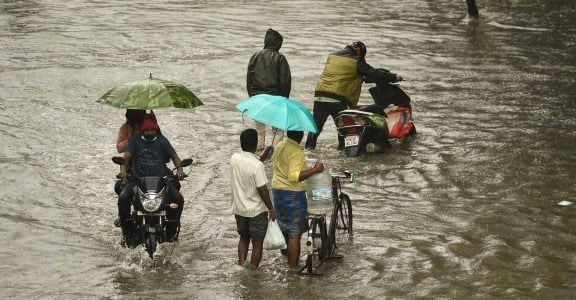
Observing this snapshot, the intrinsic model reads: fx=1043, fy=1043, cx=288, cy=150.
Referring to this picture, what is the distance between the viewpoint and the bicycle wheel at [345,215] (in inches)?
447

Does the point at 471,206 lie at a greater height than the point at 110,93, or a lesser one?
lesser

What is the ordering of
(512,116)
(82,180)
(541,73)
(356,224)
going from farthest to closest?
(541,73) < (512,116) < (82,180) < (356,224)

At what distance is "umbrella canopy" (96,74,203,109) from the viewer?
421 inches

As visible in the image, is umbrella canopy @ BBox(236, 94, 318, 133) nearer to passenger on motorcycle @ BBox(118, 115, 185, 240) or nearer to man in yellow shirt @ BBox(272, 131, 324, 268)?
man in yellow shirt @ BBox(272, 131, 324, 268)

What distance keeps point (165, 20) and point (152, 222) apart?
1718 centimetres

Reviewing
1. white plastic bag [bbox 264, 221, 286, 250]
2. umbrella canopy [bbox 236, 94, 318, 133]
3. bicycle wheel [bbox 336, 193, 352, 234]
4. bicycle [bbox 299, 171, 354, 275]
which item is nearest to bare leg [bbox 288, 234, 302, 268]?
bicycle [bbox 299, 171, 354, 275]

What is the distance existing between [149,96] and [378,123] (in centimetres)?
517

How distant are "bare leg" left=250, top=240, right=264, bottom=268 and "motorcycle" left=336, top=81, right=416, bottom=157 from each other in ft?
16.5

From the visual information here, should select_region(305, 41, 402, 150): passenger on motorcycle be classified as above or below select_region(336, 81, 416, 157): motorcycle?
above

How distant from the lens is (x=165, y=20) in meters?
27.1

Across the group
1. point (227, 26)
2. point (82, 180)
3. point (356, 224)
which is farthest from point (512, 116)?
point (227, 26)

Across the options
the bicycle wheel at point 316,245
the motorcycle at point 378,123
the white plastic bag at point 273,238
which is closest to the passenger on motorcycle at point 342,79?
the motorcycle at point 378,123

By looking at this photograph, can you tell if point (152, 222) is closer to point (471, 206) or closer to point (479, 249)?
point (479, 249)

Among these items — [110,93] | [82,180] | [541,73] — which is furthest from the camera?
[541,73]
